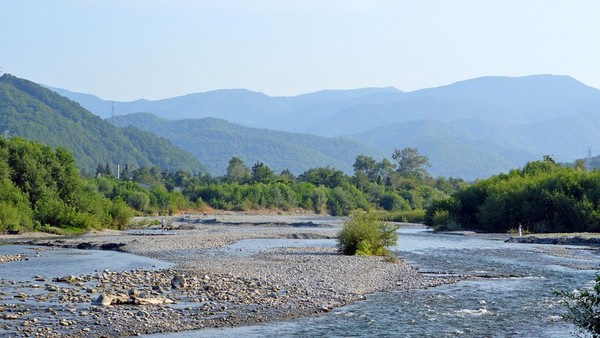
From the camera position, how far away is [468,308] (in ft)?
79.6

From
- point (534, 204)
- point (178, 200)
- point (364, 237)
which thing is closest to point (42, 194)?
point (364, 237)

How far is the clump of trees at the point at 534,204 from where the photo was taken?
66500 mm

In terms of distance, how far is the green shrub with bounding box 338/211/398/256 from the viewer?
4084 centimetres

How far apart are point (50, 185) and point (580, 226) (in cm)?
4450

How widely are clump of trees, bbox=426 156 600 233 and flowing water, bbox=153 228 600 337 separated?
27.6 meters

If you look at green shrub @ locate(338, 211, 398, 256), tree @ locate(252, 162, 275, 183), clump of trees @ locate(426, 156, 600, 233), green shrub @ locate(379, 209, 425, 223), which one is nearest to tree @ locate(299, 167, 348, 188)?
tree @ locate(252, 162, 275, 183)

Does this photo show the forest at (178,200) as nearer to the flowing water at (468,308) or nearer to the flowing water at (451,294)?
the flowing water at (451,294)

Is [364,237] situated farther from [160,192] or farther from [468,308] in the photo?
[160,192]

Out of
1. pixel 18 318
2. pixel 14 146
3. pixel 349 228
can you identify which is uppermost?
pixel 14 146

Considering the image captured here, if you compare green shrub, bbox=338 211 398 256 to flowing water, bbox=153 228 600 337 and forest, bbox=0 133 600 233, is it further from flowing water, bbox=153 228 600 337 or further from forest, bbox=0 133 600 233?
flowing water, bbox=153 228 600 337

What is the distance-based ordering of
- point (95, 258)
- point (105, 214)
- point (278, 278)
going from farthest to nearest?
point (105, 214) < point (95, 258) < point (278, 278)

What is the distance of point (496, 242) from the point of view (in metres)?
→ 57.8

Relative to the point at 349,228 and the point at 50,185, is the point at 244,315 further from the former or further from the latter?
the point at 50,185

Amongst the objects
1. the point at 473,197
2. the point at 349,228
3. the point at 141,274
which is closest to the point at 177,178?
the point at 473,197
